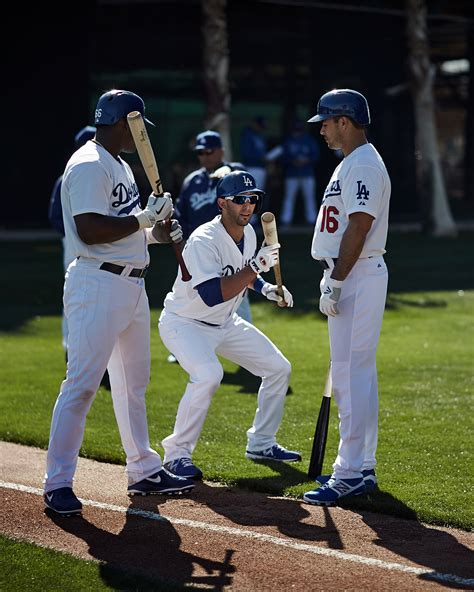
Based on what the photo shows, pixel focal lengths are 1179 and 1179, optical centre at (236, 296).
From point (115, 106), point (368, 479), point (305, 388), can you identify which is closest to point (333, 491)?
point (368, 479)

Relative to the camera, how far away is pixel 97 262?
6246mm

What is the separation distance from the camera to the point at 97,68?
21.3 meters

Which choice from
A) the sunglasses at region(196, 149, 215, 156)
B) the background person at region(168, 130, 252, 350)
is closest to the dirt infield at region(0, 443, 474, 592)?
the background person at region(168, 130, 252, 350)

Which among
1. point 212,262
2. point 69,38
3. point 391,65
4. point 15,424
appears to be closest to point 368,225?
point 212,262

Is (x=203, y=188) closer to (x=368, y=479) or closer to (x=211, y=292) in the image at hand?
(x=211, y=292)

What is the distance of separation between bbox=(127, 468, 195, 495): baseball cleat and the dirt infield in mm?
53

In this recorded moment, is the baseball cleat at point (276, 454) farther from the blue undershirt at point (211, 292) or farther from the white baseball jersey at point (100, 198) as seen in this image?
the white baseball jersey at point (100, 198)

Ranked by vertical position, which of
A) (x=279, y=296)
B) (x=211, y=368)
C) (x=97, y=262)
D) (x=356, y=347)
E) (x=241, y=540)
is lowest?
(x=241, y=540)

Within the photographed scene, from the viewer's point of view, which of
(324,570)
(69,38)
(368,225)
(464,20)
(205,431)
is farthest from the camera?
(464,20)

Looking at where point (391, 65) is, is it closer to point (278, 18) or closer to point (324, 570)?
point (278, 18)

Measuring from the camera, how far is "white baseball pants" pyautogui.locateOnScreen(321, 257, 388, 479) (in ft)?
21.6

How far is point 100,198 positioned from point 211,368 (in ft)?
4.72

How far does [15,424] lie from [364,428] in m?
2.85

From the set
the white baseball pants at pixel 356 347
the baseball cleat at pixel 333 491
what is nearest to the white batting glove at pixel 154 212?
the white baseball pants at pixel 356 347
